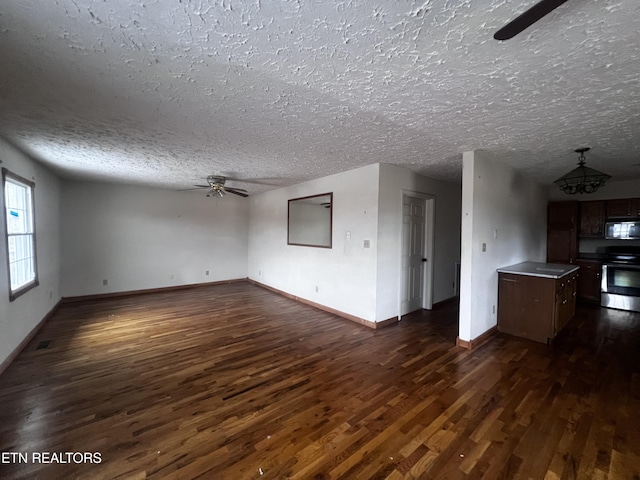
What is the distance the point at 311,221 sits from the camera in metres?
5.00

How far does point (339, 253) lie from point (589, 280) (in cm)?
469

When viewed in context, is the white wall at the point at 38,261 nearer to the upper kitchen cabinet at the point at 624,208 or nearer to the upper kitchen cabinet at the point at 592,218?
the upper kitchen cabinet at the point at 592,218

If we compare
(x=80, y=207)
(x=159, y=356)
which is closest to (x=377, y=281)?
(x=159, y=356)

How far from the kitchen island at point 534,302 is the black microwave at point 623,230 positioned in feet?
6.71

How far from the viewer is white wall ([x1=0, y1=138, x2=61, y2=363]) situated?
8.34 feet

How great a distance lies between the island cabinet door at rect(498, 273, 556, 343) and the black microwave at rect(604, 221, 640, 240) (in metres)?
3.02

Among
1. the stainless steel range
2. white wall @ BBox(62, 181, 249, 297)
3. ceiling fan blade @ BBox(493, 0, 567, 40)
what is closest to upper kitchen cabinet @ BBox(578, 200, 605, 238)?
the stainless steel range

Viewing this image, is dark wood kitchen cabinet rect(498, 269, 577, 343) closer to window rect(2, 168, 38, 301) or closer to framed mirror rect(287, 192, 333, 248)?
framed mirror rect(287, 192, 333, 248)

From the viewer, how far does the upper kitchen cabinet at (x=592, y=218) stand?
480 centimetres

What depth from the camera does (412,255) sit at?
4348mm

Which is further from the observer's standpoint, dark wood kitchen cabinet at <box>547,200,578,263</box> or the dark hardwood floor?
dark wood kitchen cabinet at <box>547,200,578,263</box>

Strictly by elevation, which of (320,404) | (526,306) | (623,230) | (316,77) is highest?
(316,77)

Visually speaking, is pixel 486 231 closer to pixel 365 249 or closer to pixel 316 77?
pixel 365 249

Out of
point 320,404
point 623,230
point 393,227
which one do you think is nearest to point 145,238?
point 393,227
